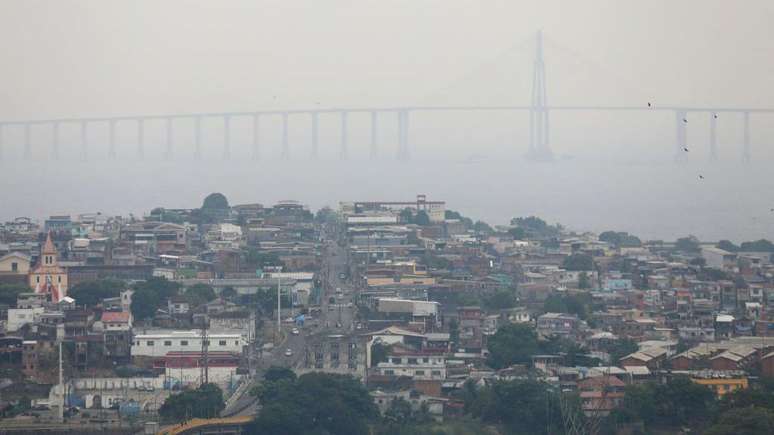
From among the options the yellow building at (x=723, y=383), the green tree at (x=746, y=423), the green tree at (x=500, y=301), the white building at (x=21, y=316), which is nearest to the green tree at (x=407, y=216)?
the green tree at (x=500, y=301)

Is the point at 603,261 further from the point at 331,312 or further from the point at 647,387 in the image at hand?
the point at 647,387

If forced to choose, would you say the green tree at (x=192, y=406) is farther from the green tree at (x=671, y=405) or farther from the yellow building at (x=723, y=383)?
the yellow building at (x=723, y=383)

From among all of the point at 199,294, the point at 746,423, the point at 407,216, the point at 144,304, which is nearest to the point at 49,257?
the point at 199,294

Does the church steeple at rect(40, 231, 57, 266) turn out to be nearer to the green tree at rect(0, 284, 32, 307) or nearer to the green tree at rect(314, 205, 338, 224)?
the green tree at rect(0, 284, 32, 307)

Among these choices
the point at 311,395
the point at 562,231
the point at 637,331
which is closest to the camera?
the point at 311,395

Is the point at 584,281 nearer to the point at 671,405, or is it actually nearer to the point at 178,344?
the point at 178,344

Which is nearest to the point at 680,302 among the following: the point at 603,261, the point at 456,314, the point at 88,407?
the point at 456,314
